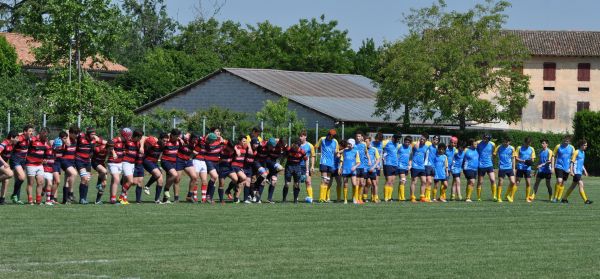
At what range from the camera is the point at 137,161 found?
2588 centimetres

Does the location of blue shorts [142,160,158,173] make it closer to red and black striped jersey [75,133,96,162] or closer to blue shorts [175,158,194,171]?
blue shorts [175,158,194,171]

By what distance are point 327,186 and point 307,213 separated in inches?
223

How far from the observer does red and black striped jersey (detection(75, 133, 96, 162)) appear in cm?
2548

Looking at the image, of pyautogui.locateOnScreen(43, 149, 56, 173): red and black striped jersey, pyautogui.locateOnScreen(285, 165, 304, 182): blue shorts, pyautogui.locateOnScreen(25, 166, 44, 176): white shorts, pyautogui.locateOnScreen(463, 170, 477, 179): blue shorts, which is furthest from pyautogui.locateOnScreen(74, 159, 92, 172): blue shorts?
pyautogui.locateOnScreen(463, 170, 477, 179): blue shorts

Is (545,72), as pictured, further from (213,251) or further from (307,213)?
(213,251)

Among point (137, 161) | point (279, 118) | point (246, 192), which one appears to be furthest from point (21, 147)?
point (279, 118)

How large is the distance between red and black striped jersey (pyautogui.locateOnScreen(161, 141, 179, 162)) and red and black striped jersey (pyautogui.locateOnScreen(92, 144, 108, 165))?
1286 millimetres

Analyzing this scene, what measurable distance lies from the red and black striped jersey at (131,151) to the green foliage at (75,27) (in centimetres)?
2488

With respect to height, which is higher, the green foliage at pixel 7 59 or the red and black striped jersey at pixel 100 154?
the green foliage at pixel 7 59

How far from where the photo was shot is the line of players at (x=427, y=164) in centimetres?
2866

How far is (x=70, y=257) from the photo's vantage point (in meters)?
14.4

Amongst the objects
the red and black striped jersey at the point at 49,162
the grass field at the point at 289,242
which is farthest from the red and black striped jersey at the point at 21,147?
the grass field at the point at 289,242

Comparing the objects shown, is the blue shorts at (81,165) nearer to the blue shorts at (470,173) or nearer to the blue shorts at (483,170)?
the blue shorts at (470,173)

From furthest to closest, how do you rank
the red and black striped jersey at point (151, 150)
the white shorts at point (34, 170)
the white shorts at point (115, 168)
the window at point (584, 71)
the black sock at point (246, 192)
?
the window at point (584, 71), the black sock at point (246, 192), the red and black striped jersey at point (151, 150), the white shorts at point (115, 168), the white shorts at point (34, 170)
